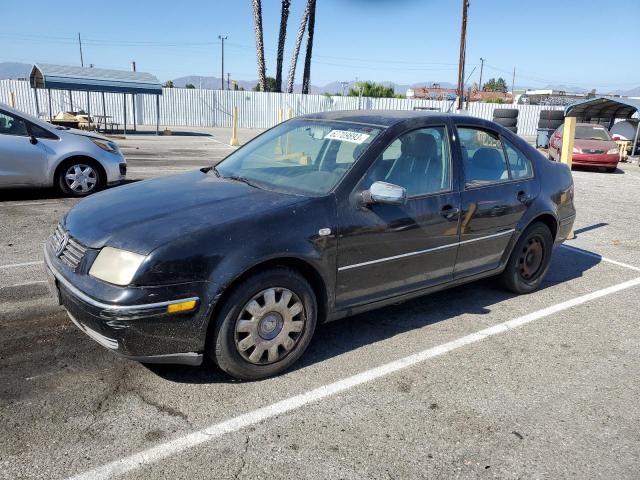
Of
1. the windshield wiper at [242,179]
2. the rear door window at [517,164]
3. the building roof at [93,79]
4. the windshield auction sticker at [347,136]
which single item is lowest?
the windshield wiper at [242,179]

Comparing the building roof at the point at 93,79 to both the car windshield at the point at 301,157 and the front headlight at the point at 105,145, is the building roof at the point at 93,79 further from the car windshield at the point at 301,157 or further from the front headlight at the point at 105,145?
the car windshield at the point at 301,157

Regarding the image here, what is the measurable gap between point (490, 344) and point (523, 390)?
26.9 inches

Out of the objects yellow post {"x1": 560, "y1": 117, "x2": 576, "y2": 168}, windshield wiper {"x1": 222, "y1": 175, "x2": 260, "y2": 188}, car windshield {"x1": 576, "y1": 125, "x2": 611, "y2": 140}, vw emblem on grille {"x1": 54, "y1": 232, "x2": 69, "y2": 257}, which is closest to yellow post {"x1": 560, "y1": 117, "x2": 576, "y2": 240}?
yellow post {"x1": 560, "y1": 117, "x2": 576, "y2": 168}

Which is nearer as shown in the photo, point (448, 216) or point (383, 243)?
point (383, 243)

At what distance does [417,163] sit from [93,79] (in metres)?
22.3

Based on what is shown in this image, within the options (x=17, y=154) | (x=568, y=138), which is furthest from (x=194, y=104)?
(x=568, y=138)

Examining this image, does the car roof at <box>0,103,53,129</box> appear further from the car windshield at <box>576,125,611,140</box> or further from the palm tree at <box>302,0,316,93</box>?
the palm tree at <box>302,0,316,93</box>

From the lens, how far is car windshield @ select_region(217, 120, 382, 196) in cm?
376

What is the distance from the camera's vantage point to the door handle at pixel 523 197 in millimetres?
4742

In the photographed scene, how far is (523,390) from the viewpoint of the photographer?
342 centimetres

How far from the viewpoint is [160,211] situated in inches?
132

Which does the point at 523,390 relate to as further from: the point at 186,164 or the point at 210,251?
the point at 186,164

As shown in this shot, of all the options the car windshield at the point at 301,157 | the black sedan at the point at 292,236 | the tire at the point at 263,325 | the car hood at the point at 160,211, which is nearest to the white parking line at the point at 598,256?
the black sedan at the point at 292,236

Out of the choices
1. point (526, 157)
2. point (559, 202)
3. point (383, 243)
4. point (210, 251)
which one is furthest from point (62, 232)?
point (559, 202)
